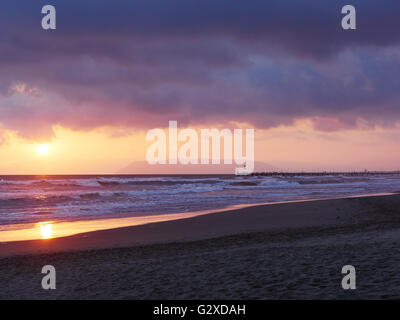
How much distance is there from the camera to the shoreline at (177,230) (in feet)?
44.5

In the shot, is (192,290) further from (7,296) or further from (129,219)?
(129,219)

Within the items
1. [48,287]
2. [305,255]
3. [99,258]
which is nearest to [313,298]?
[305,255]

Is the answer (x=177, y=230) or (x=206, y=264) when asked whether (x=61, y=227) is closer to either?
(x=177, y=230)

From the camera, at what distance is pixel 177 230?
17.0 metres

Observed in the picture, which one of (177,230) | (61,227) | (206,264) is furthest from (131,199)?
(206,264)

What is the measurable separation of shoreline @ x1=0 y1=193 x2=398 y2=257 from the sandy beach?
0.04 metres

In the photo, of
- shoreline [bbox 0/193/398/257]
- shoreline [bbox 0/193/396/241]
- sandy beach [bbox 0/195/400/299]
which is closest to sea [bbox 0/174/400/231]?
shoreline [bbox 0/193/396/241]

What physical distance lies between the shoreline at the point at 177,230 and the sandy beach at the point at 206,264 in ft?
0.14

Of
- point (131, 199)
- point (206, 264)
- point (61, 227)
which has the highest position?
point (206, 264)

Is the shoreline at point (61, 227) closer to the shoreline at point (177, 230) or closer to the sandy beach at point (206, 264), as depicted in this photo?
the shoreline at point (177, 230)

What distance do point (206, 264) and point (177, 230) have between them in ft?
25.2

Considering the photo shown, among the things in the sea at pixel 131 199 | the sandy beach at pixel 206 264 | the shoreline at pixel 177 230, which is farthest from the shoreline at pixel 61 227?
the sea at pixel 131 199

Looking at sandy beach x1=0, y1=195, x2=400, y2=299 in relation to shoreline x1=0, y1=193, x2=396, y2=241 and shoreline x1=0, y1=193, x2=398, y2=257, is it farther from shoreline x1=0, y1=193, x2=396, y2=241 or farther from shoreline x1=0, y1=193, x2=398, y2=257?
shoreline x1=0, y1=193, x2=396, y2=241

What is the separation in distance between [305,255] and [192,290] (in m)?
3.45
